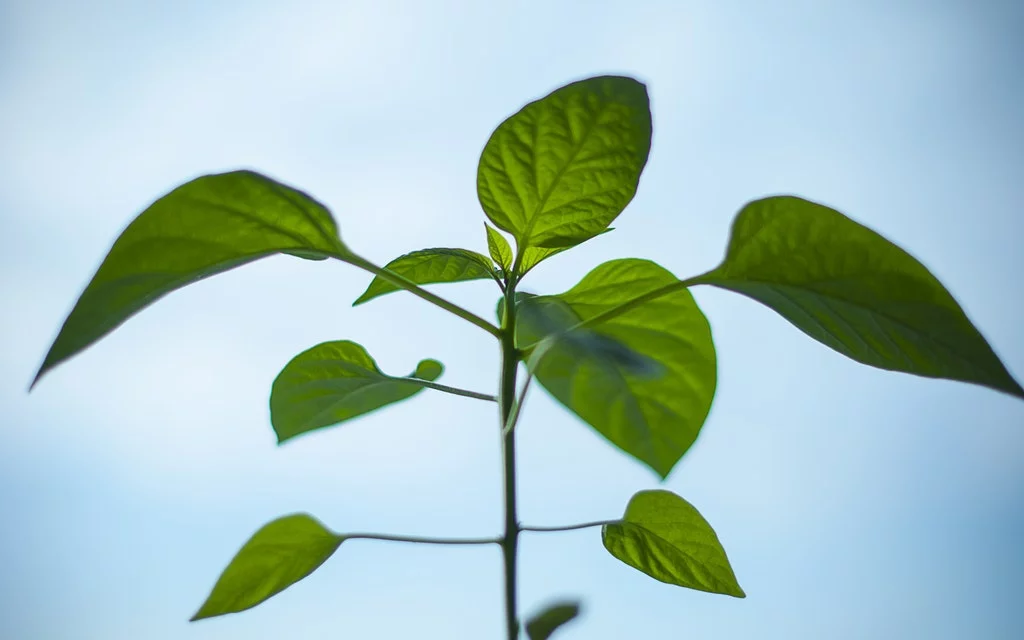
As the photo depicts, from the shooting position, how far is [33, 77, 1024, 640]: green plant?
247 millimetres

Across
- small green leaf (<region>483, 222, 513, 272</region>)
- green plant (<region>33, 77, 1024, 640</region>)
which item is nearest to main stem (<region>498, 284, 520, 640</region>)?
green plant (<region>33, 77, 1024, 640</region>)

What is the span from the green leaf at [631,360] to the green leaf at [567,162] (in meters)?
0.03

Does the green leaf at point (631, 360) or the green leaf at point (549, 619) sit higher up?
the green leaf at point (631, 360)

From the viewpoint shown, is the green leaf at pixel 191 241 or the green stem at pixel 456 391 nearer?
the green leaf at pixel 191 241

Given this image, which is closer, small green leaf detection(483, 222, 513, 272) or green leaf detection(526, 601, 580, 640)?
green leaf detection(526, 601, 580, 640)

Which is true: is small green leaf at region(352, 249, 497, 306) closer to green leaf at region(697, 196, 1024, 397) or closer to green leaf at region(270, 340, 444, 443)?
green leaf at region(270, 340, 444, 443)

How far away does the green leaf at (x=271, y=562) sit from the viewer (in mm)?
300

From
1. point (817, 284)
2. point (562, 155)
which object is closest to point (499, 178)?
point (562, 155)

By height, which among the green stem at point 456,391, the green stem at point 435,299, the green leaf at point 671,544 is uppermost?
the green stem at point 435,299

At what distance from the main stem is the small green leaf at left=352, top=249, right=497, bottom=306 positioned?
2.7 inches

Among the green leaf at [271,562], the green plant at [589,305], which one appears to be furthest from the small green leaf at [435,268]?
the green leaf at [271,562]

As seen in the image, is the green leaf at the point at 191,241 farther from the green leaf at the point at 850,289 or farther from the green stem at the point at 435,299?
the green leaf at the point at 850,289

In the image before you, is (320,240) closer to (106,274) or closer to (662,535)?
(106,274)

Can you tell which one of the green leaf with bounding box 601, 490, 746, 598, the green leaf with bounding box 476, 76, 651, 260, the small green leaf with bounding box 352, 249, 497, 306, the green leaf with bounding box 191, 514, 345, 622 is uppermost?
the green leaf with bounding box 476, 76, 651, 260
